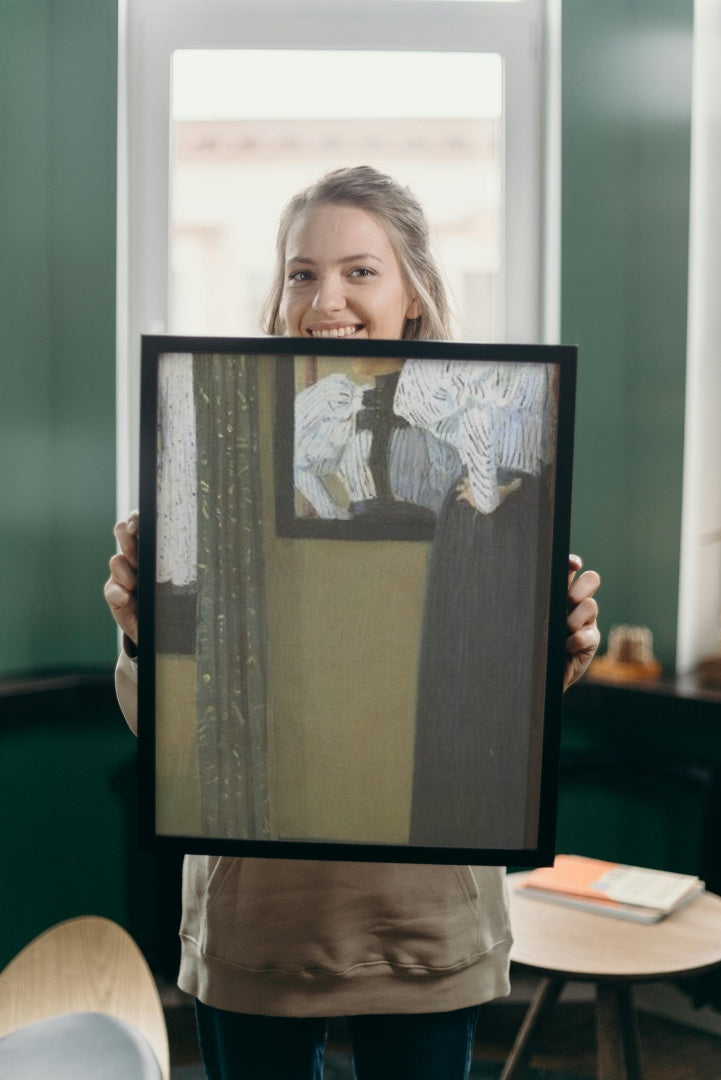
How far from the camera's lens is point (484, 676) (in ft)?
2.76

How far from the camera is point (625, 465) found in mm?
2539

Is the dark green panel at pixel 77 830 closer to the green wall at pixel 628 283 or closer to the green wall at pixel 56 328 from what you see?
the green wall at pixel 56 328

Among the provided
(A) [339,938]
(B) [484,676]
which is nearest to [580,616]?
(B) [484,676]

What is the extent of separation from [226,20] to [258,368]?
195 cm

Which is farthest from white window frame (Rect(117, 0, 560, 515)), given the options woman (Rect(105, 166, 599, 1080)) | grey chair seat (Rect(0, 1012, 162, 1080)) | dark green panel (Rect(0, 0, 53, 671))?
grey chair seat (Rect(0, 1012, 162, 1080))

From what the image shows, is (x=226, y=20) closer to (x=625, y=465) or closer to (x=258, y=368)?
(x=625, y=465)

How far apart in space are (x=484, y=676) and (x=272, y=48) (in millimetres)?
2058

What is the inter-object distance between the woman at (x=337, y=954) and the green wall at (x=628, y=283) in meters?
1.56

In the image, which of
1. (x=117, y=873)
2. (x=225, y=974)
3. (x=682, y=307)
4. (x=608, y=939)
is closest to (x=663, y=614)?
(x=682, y=307)

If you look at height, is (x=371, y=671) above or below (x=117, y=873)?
above

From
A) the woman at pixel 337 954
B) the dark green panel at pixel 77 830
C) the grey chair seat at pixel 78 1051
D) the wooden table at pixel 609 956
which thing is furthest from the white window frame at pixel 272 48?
the grey chair seat at pixel 78 1051

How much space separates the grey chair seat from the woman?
20cm

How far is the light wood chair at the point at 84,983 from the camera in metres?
0.82

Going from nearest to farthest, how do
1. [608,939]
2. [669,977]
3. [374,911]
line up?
1. [374,911]
2. [669,977]
3. [608,939]
